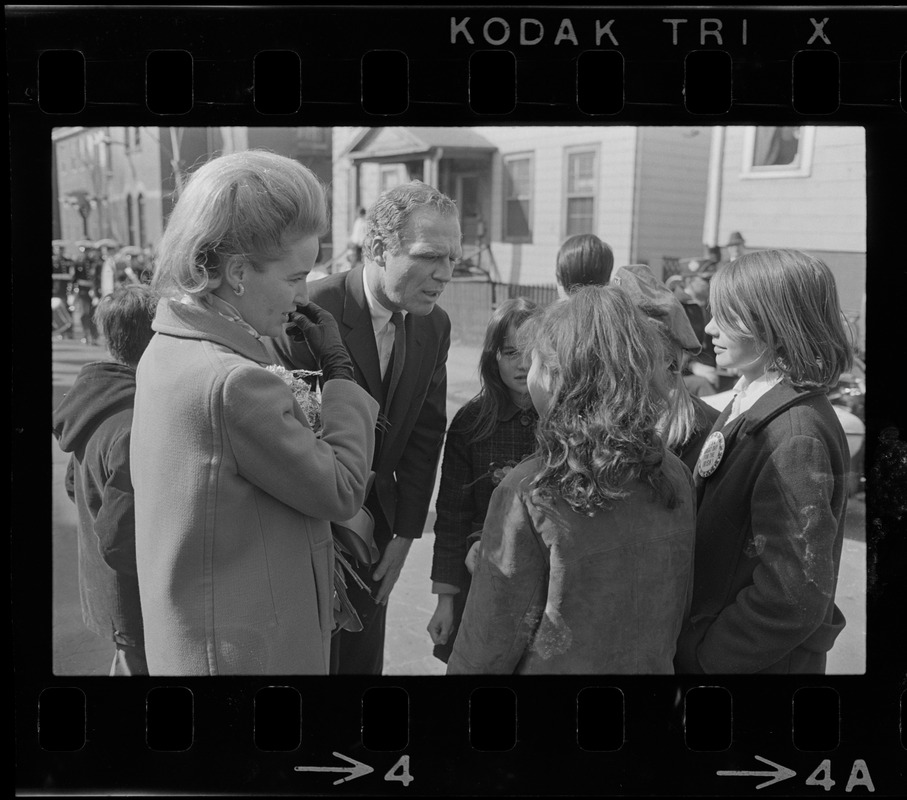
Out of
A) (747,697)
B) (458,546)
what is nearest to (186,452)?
(458,546)

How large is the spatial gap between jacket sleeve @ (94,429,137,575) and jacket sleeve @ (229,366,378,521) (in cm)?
62

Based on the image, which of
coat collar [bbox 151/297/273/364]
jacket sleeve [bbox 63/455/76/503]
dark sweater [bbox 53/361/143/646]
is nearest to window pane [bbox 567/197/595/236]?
coat collar [bbox 151/297/273/364]

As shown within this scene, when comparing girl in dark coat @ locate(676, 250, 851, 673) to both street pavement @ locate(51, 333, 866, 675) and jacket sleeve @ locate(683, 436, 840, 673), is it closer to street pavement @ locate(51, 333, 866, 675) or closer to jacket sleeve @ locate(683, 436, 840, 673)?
jacket sleeve @ locate(683, 436, 840, 673)

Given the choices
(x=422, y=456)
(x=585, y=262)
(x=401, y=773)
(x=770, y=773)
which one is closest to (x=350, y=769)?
(x=401, y=773)

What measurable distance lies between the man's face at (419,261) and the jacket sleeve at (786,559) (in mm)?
1051

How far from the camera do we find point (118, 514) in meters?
2.55

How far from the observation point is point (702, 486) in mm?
2471

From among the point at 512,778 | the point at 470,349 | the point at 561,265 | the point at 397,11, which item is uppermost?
the point at 397,11

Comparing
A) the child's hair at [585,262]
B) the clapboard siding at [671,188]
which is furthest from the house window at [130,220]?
the clapboard siding at [671,188]

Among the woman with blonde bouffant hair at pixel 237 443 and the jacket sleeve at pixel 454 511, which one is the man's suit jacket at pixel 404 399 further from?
the woman with blonde bouffant hair at pixel 237 443

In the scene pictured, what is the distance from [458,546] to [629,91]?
1497 mm

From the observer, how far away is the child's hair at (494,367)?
99.3 inches

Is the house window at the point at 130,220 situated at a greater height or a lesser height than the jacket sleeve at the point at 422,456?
greater

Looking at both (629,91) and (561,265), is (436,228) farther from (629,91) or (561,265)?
(629,91)
